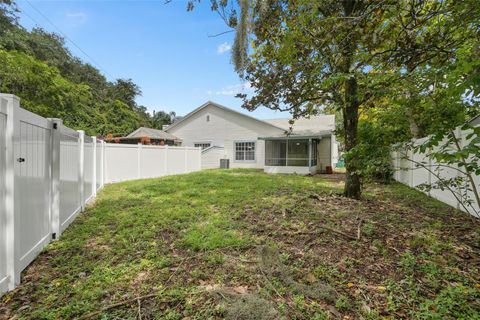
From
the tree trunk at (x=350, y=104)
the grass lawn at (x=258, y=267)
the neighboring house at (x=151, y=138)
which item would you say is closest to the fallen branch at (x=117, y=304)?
the grass lawn at (x=258, y=267)

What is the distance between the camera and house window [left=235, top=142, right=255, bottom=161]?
18211mm

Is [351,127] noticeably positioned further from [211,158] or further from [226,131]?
[226,131]

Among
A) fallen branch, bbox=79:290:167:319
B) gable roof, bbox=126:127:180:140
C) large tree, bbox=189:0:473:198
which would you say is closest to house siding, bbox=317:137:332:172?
large tree, bbox=189:0:473:198

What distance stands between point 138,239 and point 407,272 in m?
3.45

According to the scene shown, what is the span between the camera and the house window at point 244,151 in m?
18.2

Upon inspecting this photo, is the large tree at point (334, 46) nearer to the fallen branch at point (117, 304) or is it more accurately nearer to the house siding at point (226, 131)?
the fallen branch at point (117, 304)

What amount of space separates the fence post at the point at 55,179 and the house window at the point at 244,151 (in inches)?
588

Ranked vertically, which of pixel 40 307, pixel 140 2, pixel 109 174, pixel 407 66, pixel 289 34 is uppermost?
pixel 140 2

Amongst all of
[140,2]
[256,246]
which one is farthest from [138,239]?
[140,2]

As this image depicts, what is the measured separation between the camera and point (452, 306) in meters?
2.12

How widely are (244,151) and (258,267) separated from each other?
51.4ft

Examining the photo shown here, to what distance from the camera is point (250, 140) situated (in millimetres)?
18156

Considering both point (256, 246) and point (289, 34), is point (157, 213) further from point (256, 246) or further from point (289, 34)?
point (289, 34)

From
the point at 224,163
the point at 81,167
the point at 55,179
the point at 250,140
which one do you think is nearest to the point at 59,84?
the point at 81,167
